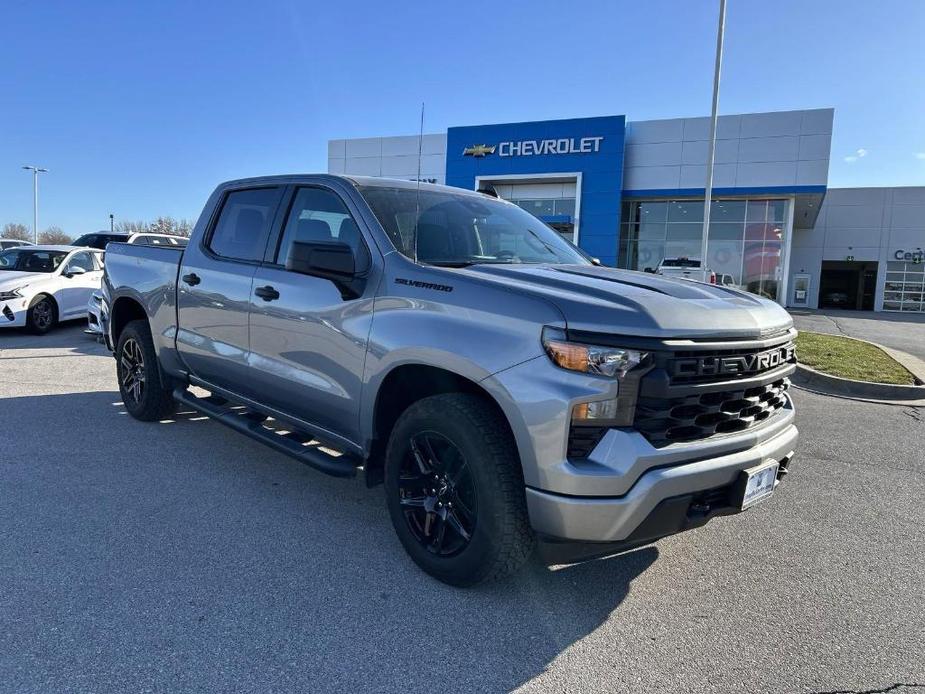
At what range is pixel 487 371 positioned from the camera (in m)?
2.63

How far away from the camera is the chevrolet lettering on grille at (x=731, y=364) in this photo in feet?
8.22

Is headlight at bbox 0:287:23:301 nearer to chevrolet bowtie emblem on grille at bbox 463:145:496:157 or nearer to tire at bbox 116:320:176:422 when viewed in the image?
tire at bbox 116:320:176:422

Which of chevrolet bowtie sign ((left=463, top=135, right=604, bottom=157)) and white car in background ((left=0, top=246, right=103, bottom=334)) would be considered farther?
chevrolet bowtie sign ((left=463, top=135, right=604, bottom=157))

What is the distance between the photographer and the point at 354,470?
133 inches

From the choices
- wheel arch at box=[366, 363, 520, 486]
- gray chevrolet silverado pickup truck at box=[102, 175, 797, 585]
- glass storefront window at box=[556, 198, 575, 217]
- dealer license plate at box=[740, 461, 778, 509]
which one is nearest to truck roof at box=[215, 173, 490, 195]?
gray chevrolet silverado pickup truck at box=[102, 175, 797, 585]

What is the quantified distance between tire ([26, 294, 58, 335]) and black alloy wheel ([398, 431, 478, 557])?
11.2 meters

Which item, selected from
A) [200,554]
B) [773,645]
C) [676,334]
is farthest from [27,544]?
[773,645]

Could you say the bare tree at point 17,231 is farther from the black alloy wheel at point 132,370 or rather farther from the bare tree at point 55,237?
the black alloy wheel at point 132,370

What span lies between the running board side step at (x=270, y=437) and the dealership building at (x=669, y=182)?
74.0 ft

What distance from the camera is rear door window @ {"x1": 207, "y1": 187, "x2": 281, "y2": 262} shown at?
416cm

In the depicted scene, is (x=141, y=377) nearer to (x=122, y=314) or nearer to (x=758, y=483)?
(x=122, y=314)

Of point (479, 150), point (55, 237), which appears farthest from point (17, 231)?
point (479, 150)

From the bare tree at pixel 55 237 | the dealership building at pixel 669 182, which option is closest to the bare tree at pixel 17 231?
the bare tree at pixel 55 237

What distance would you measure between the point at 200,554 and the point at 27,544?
3.04 ft
